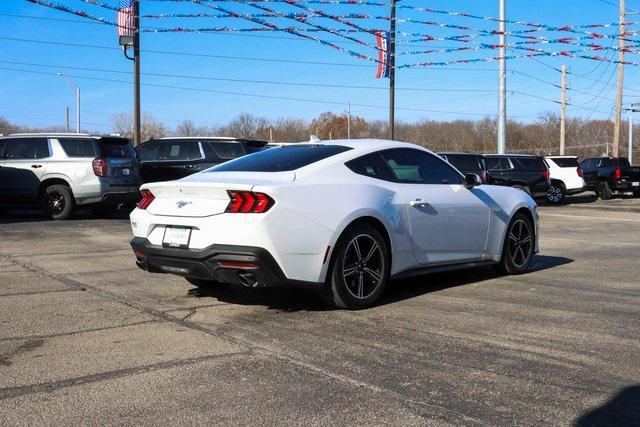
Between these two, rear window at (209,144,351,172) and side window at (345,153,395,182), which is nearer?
rear window at (209,144,351,172)

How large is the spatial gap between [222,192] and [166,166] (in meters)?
10.8

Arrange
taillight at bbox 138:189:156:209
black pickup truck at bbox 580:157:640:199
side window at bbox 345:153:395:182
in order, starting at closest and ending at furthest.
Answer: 1. taillight at bbox 138:189:156:209
2. side window at bbox 345:153:395:182
3. black pickup truck at bbox 580:157:640:199

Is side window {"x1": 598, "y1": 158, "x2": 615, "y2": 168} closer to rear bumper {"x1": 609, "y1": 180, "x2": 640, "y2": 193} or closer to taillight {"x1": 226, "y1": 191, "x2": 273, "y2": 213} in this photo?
rear bumper {"x1": 609, "y1": 180, "x2": 640, "y2": 193}

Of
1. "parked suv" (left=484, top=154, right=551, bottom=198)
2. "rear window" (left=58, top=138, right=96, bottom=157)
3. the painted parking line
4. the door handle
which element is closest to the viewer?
the door handle

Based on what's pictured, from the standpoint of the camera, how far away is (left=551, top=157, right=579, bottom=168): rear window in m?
26.0

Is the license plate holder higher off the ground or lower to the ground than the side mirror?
lower

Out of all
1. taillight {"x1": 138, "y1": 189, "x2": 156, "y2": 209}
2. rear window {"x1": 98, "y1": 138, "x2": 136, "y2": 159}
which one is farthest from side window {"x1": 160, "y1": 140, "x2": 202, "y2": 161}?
taillight {"x1": 138, "y1": 189, "x2": 156, "y2": 209}

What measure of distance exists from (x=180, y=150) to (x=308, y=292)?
32.7 ft

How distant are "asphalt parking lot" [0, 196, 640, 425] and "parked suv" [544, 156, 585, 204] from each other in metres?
18.7

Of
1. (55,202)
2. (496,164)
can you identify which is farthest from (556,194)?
(55,202)

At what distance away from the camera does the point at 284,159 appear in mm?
6383

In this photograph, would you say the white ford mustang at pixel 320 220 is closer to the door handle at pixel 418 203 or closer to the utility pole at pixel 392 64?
the door handle at pixel 418 203

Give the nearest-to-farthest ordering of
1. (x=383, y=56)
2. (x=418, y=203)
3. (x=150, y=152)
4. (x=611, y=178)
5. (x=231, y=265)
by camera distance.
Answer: (x=231, y=265) → (x=418, y=203) → (x=150, y=152) → (x=383, y=56) → (x=611, y=178)

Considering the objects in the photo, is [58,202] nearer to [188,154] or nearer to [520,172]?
[188,154]
